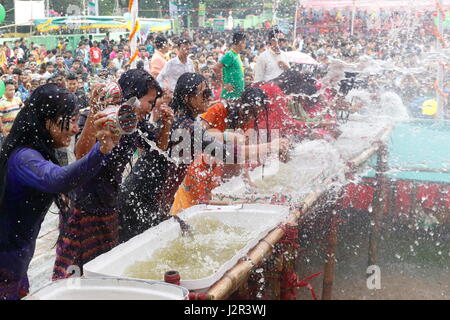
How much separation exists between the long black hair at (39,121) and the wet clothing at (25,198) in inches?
1.4

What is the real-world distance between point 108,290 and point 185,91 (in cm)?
154

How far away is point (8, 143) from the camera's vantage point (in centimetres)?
210

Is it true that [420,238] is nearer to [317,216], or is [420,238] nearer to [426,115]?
[317,216]

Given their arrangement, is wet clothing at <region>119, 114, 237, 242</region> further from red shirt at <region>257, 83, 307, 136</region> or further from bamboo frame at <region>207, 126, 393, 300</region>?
red shirt at <region>257, 83, 307, 136</region>

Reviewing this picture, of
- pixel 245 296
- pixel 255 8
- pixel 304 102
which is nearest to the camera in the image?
pixel 245 296

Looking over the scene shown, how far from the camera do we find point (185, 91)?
3270 mm

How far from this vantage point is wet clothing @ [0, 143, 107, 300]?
1957 mm

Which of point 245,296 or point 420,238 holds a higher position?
point 245,296

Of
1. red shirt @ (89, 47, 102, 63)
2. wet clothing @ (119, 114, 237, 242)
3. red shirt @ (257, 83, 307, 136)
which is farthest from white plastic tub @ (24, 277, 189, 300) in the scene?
red shirt @ (89, 47, 102, 63)

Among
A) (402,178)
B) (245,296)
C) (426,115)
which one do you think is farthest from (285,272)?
(426,115)

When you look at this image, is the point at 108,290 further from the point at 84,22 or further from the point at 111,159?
the point at 84,22

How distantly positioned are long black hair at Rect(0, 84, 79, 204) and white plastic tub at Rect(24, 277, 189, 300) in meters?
0.42
